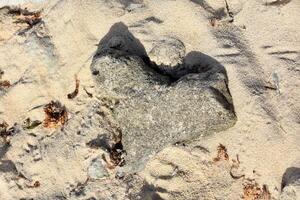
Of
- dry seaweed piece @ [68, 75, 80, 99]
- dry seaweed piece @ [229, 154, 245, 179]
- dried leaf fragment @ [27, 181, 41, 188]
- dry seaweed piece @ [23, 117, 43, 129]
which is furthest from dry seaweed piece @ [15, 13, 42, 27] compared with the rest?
dry seaweed piece @ [229, 154, 245, 179]

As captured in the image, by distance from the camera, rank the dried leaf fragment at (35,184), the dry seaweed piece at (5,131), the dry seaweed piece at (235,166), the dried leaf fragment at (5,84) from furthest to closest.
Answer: the dried leaf fragment at (5,84), the dry seaweed piece at (5,131), the dried leaf fragment at (35,184), the dry seaweed piece at (235,166)

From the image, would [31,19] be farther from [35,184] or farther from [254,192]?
[254,192]

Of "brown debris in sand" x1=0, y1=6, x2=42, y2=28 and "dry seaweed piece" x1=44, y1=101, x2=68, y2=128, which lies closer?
"dry seaweed piece" x1=44, y1=101, x2=68, y2=128

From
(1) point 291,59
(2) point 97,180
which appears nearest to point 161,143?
(2) point 97,180

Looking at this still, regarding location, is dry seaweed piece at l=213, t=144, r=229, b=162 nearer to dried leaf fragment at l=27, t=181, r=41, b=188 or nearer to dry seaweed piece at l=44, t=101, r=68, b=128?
dry seaweed piece at l=44, t=101, r=68, b=128

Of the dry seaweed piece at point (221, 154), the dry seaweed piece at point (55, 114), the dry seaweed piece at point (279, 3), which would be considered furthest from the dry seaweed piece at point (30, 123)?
the dry seaweed piece at point (279, 3)

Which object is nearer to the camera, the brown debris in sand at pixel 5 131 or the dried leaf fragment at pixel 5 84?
the brown debris in sand at pixel 5 131

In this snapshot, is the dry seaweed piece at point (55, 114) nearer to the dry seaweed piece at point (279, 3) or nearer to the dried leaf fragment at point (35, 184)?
the dried leaf fragment at point (35, 184)

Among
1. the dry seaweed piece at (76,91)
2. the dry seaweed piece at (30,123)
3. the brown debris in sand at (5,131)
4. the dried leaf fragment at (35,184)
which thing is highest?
the dry seaweed piece at (76,91)
